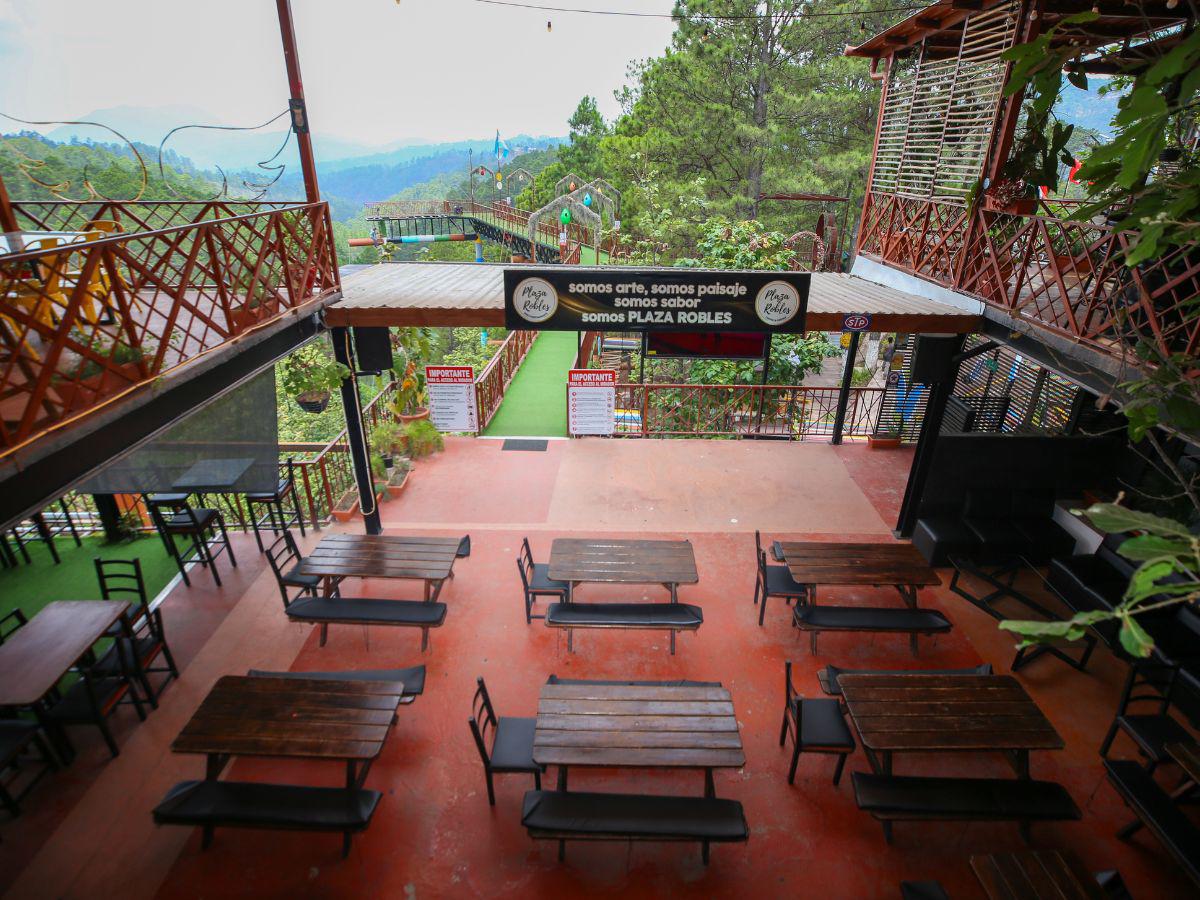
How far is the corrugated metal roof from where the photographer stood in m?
6.67

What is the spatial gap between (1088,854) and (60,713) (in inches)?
300

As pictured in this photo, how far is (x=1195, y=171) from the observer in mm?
2375

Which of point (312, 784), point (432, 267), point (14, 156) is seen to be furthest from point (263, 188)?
point (312, 784)

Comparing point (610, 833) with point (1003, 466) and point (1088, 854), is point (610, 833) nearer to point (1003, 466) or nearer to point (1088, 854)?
point (1088, 854)

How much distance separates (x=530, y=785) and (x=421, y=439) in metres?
6.27

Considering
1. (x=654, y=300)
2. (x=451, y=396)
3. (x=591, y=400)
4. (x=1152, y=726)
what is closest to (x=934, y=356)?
(x=654, y=300)

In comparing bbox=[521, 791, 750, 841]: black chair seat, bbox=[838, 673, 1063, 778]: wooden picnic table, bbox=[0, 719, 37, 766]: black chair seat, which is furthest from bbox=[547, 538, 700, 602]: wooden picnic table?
bbox=[0, 719, 37, 766]: black chair seat

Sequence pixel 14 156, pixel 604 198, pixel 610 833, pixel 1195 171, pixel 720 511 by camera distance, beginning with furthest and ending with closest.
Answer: pixel 604 198, pixel 720 511, pixel 14 156, pixel 610 833, pixel 1195 171

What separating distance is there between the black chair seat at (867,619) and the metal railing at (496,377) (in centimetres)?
674

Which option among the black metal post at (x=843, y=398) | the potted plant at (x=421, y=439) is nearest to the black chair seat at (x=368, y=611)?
the potted plant at (x=421, y=439)

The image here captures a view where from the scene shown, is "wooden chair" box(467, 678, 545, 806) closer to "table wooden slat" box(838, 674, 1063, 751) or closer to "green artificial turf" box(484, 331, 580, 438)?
"table wooden slat" box(838, 674, 1063, 751)

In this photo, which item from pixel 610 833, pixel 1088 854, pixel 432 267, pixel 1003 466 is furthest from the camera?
pixel 432 267

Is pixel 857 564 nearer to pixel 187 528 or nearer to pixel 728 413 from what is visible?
pixel 728 413

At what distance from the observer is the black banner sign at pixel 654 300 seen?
662 cm
